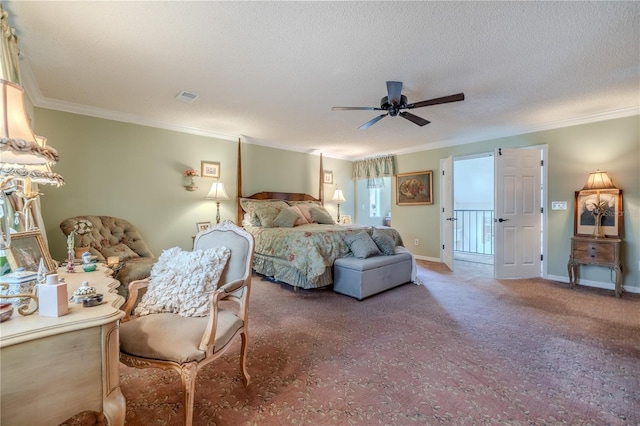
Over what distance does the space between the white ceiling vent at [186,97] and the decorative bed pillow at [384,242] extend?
9.43 ft

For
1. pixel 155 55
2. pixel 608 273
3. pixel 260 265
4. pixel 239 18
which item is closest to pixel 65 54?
pixel 155 55

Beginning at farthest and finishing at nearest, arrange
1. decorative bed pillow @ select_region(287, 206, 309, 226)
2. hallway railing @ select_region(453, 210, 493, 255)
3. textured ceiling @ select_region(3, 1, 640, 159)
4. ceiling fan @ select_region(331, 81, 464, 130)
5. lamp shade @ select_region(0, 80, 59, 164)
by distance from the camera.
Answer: hallway railing @ select_region(453, 210, 493, 255), decorative bed pillow @ select_region(287, 206, 309, 226), ceiling fan @ select_region(331, 81, 464, 130), textured ceiling @ select_region(3, 1, 640, 159), lamp shade @ select_region(0, 80, 59, 164)

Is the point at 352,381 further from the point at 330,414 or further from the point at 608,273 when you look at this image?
the point at 608,273

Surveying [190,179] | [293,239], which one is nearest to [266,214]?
[293,239]

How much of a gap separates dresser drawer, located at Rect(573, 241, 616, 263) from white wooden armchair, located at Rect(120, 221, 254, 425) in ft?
14.3

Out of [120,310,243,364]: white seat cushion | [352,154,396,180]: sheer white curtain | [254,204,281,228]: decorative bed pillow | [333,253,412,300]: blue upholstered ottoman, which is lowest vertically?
[333,253,412,300]: blue upholstered ottoman

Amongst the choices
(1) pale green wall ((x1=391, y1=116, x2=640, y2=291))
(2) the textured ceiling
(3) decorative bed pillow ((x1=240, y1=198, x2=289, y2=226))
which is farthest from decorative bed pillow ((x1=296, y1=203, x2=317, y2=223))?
(1) pale green wall ((x1=391, y1=116, x2=640, y2=291))

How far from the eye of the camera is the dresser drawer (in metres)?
3.51

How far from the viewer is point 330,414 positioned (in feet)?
5.04

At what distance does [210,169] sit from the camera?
4742mm

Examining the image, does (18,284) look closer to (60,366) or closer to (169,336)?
(60,366)

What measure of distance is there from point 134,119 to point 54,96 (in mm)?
843

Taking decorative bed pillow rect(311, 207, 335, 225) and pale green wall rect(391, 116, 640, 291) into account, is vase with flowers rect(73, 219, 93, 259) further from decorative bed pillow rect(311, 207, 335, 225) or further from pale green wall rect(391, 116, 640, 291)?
pale green wall rect(391, 116, 640, 291)


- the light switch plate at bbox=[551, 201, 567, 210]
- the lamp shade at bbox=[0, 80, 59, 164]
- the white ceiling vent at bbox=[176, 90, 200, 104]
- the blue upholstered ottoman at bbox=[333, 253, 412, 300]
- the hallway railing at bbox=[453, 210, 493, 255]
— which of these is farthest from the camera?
the hallway railing at bbox=[453, 210, 493, 255]
